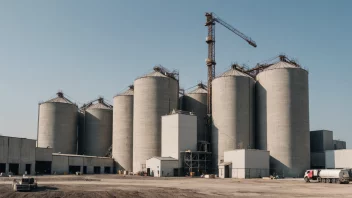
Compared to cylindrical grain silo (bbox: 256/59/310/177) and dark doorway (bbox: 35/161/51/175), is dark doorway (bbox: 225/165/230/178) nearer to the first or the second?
cylindrical grain silo (bbox: 256/59/310/177)

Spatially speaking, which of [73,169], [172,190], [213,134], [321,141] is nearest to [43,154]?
[73,169]

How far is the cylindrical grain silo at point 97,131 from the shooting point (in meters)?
115

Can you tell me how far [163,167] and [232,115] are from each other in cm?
1894

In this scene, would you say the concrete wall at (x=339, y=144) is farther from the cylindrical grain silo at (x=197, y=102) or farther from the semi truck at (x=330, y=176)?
the semi truck at (x=330, y=176)

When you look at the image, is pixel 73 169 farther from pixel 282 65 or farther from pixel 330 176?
pixel 330 176

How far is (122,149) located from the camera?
345 feet

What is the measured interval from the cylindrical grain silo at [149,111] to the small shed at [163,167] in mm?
7545

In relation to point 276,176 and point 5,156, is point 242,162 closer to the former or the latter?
point 276,176

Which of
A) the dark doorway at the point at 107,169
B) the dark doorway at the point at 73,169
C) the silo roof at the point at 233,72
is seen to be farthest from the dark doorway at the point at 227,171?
the dark doorway at the point at 73,169

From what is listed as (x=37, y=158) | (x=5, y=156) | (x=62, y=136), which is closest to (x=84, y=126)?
(x=62, y=136)

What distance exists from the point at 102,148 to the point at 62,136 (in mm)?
11684

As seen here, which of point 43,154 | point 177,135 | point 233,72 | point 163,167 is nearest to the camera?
point 163,167

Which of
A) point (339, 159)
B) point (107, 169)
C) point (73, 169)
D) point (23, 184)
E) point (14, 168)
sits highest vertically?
point (339, 159)

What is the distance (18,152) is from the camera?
82875 millimetres
